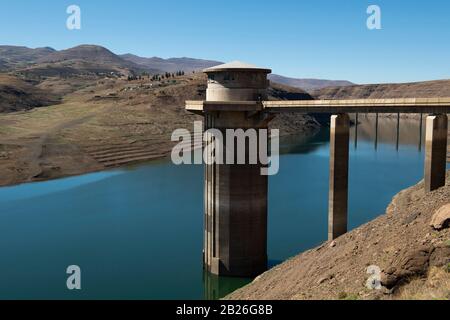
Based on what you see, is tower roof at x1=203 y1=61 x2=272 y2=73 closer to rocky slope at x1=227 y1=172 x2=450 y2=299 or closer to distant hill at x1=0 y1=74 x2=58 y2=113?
rocky slope at x1=227 y1=172 x2=450 y2=299

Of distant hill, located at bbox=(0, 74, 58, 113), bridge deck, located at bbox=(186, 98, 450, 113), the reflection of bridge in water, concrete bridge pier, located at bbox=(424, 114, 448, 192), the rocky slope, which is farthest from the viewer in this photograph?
distant hill, located at bbox=(0, 74, 58, 113)

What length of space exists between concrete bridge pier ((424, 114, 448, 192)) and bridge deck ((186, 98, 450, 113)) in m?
0.55

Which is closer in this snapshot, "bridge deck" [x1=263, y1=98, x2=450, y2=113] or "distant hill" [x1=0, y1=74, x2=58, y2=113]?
"bridge deck" [x1=263, y1=98, x2=450, y2=113]

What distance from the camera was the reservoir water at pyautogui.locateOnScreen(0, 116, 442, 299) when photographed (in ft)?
93.4

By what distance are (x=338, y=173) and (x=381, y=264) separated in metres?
8.60

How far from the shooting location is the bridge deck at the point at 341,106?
68.5 ft

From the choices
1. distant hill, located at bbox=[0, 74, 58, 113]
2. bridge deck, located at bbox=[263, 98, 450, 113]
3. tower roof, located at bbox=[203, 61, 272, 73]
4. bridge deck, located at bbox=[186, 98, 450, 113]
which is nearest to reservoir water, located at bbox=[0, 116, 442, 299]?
bridge deck, located at bbox=[186, 98, 450, 113]

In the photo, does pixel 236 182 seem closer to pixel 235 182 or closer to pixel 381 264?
pixel 235 182

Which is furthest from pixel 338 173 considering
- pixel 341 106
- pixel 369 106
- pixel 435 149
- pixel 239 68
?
pixel 239 68

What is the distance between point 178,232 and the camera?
38.2 metres

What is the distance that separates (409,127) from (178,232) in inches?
4706

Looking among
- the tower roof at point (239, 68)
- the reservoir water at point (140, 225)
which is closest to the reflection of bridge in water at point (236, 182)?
the tower roof at point (239, 68)

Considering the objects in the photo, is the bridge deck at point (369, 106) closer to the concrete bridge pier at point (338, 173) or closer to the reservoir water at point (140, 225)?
the concrete bridge pier at point (338, 173)

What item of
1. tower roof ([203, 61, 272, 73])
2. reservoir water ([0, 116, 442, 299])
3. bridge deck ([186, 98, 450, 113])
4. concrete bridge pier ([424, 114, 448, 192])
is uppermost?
tower roof ([203, 61, 272, 73])
